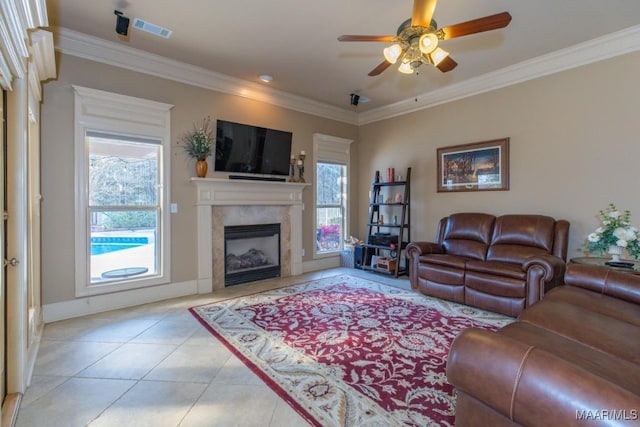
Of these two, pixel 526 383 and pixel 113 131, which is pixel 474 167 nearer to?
pixel 526 383

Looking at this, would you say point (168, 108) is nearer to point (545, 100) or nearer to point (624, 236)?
point (545, 100)

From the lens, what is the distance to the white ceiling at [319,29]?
110 inches

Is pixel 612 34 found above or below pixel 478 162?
above

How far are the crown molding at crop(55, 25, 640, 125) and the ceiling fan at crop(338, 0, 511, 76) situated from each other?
2039 mm

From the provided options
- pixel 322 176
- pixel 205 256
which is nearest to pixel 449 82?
pixel 322 176

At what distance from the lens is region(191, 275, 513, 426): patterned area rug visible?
1.84 meters

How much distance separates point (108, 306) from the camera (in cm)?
349

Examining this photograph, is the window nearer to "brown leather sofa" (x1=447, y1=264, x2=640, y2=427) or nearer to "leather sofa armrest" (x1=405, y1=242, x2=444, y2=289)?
"leather sofa armrest" (x1=405, y1=242, x2=444, y2=289)

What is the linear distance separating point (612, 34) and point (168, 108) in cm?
500

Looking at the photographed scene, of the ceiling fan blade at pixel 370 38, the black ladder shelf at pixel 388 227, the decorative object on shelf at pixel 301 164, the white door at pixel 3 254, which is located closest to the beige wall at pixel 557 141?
the black ladder shelf at pixel 388 227

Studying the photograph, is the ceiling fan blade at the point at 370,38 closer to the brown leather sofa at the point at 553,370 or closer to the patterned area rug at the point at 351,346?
the brown leather sofa at the point at 553,370

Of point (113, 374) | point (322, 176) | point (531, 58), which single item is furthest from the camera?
point (322, 176)

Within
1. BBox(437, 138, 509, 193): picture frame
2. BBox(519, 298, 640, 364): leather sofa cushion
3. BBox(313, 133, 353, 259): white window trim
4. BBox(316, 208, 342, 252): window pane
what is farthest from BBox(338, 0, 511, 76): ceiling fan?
BBox(316, 208, 342, 252): window pane

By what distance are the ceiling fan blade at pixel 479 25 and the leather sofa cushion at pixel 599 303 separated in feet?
6.34
